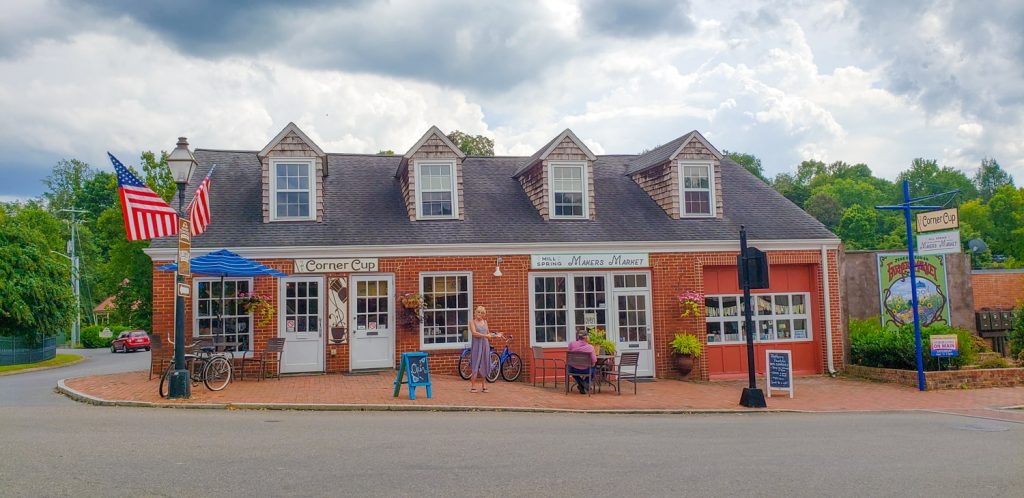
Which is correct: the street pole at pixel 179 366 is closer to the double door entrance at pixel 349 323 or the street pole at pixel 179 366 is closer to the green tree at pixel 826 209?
the double door entrance at pixel 349 323

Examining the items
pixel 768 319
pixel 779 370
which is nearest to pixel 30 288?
pixel 768 319

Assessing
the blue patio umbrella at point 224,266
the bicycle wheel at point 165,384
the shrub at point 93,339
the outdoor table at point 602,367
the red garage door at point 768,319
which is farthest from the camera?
the shrub at point 93,339

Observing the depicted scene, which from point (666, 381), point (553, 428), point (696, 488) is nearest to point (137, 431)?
point (553, 428)

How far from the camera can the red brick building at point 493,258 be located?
57.5ft

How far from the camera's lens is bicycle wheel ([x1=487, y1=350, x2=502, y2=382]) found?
17.2m

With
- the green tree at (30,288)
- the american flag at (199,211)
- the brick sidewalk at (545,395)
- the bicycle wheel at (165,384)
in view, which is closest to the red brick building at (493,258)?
the american flag at (199,211)

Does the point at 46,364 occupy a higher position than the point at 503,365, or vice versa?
the point at 503,365

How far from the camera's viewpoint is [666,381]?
18219 mm

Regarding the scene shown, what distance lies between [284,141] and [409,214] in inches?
137

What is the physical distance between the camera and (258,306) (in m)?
17.0

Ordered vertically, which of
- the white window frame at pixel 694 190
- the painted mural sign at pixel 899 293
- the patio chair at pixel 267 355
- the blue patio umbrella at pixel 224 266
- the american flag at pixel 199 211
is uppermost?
the white window frame at pixel 694 190

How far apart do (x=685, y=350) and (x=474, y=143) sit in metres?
20.8

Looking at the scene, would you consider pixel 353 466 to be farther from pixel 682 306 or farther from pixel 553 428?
pixel 682 306

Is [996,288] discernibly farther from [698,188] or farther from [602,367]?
[602,367]
